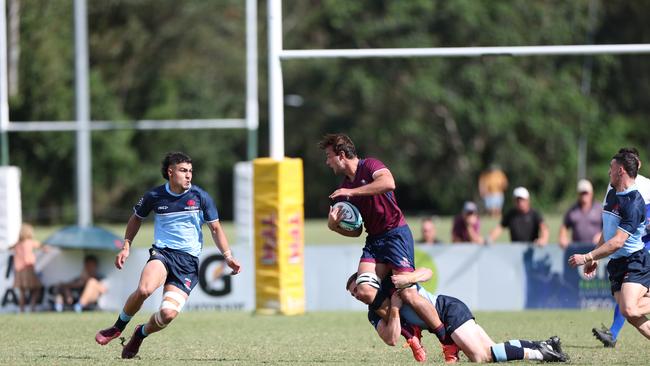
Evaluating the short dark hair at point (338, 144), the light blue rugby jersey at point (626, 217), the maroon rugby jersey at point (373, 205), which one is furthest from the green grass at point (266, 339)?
the short dark hair at point (338, 144)

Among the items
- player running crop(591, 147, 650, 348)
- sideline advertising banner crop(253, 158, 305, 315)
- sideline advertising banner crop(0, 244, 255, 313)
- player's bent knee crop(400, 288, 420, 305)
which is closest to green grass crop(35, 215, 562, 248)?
sideline advertising banner crop(0, 244, 255, 313)

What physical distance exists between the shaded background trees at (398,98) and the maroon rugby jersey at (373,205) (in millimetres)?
29129

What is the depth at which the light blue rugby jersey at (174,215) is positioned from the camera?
10289 millimetres

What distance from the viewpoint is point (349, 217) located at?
941 centimetres

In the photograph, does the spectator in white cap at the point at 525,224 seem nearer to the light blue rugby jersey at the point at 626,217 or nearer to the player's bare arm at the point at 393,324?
the light blue rugby jersey at the point at 626,217

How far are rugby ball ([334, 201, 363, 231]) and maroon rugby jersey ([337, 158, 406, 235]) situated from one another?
0.20 ft

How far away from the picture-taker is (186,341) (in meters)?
11.7

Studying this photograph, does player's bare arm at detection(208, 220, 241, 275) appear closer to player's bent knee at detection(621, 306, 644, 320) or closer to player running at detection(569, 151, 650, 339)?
player running at detection(569, 151, 650, 339)

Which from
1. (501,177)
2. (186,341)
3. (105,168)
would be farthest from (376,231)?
(105,168)

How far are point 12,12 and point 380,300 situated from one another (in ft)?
76.3

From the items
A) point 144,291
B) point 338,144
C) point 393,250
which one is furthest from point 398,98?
point 338,144

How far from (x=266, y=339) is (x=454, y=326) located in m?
3.06

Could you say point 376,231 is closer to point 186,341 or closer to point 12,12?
point 186,341

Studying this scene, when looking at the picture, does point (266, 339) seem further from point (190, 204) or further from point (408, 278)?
point (408, 278)
